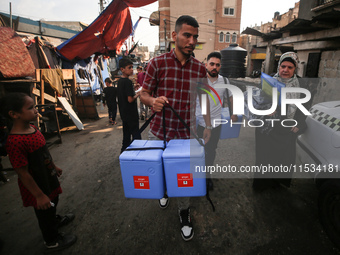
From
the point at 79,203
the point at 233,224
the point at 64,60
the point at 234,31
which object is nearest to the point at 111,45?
the point at 64,60

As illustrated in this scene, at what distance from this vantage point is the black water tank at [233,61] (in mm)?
11633

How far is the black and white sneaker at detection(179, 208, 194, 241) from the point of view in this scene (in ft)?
6.72

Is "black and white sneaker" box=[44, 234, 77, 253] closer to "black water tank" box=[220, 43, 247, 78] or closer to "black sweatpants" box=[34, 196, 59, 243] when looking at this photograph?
"black sweatpants" box=[34, 196, 59, 243]

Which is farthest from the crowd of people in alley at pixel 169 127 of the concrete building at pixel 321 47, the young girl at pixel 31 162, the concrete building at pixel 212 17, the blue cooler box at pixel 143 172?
the concrete building at pixel 212 17

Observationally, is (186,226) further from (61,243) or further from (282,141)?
(282,141)

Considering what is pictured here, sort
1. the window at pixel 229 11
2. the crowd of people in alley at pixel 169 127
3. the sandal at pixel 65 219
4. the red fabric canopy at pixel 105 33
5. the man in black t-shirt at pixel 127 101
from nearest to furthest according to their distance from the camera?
the crowd of people in alley at pixel 169 127
the sandal at pixel 65 219
the man in black t-shirt at pixel 127 101
the red fabric canopy at pixel 105 33
the window at pixel 229 11

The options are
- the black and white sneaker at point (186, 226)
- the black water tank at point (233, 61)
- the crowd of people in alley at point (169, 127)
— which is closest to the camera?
the crowd of people in alley at point (169, 127)

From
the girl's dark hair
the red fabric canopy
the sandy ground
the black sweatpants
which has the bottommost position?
the sandy ground

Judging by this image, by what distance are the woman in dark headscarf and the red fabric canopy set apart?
549cm

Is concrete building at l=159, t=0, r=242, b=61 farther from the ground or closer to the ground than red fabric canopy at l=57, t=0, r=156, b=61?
farther from the ground

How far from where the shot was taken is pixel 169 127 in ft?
6.74

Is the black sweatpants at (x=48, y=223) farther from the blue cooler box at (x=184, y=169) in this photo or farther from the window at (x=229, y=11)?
the window at (x=229, y=11)

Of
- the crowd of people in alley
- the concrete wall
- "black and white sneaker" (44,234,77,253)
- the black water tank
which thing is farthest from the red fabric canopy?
the black water tank

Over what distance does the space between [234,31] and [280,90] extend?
1254 inches
